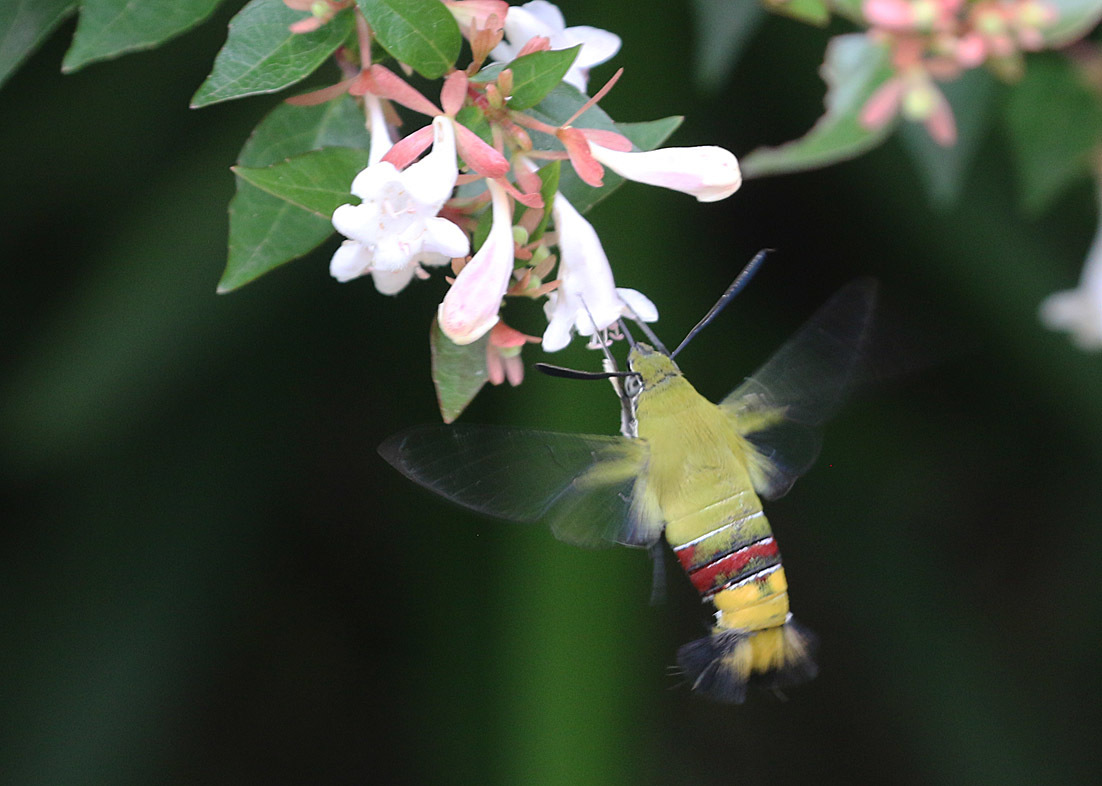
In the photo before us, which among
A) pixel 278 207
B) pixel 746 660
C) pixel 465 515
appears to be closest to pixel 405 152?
pixel 278 207

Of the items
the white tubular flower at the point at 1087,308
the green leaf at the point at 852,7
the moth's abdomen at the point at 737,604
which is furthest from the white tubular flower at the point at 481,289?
the white tubular flower at the point at 1087,308

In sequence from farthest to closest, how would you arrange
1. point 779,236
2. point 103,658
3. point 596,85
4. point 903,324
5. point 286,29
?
1. point 779,236
2. point 103,658
3. point 596,85
4. point 903,324
5. point 286,29

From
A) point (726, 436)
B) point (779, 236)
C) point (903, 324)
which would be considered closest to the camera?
point (903, 324)

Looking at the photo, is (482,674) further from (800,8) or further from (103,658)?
(800,8)

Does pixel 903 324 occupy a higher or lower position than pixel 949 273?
higher

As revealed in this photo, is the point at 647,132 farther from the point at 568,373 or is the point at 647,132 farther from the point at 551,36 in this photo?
the point at 568,373

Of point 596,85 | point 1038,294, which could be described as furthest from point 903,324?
point 1038,294
